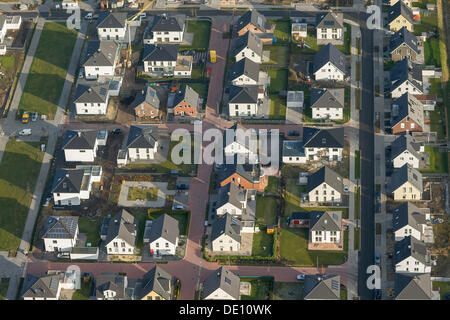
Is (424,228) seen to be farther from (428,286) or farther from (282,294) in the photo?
(282,294)

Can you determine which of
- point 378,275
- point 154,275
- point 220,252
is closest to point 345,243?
point 378,275

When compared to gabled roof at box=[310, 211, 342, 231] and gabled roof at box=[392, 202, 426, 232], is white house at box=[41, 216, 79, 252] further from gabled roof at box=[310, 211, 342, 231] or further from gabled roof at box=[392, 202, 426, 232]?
gabled roof at box=[392, 202, 426, 232]

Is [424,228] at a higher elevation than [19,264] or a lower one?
higher

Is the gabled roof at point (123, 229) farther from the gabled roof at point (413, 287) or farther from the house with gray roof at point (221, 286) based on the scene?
the gabled roof at point (413, 287)

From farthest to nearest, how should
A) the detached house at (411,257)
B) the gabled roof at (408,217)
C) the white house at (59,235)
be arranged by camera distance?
the white house at (59,235), the gabled roof at (408,217), the detached house at (411,257)

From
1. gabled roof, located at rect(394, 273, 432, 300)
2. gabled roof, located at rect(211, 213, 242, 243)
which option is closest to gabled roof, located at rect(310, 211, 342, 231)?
gabled roof, located at rect(211, 213, 242, 243)

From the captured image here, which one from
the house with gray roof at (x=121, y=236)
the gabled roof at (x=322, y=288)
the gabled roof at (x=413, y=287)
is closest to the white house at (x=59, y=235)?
the house with gray roof at (x=121, y=236)
